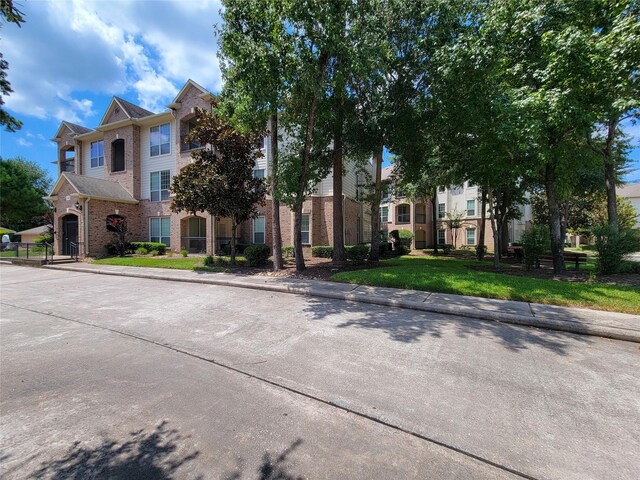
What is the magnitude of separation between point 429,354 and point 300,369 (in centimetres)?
197

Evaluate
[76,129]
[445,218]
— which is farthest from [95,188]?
[445,218]

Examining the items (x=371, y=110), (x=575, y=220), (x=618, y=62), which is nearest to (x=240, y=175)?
(x=371, y=110)

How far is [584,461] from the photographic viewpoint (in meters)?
2.43

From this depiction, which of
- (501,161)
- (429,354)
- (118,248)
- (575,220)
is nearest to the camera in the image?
(429,354)

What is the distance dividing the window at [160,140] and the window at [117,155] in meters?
3.28

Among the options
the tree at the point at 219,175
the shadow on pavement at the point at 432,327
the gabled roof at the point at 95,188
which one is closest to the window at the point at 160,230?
the gabled roof at the point at 95,188

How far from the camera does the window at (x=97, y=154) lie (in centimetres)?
2480

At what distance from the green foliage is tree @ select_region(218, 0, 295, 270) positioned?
1206cm

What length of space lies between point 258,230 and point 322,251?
5.32m

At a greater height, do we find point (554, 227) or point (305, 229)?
point (305, 229)

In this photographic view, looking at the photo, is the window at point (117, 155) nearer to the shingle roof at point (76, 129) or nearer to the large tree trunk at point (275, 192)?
the shingle roof at point (76, 129)

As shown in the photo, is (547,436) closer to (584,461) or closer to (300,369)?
(584,461)

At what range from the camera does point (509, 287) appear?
8109 mm

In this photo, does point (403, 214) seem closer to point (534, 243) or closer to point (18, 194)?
point (534, 243)
